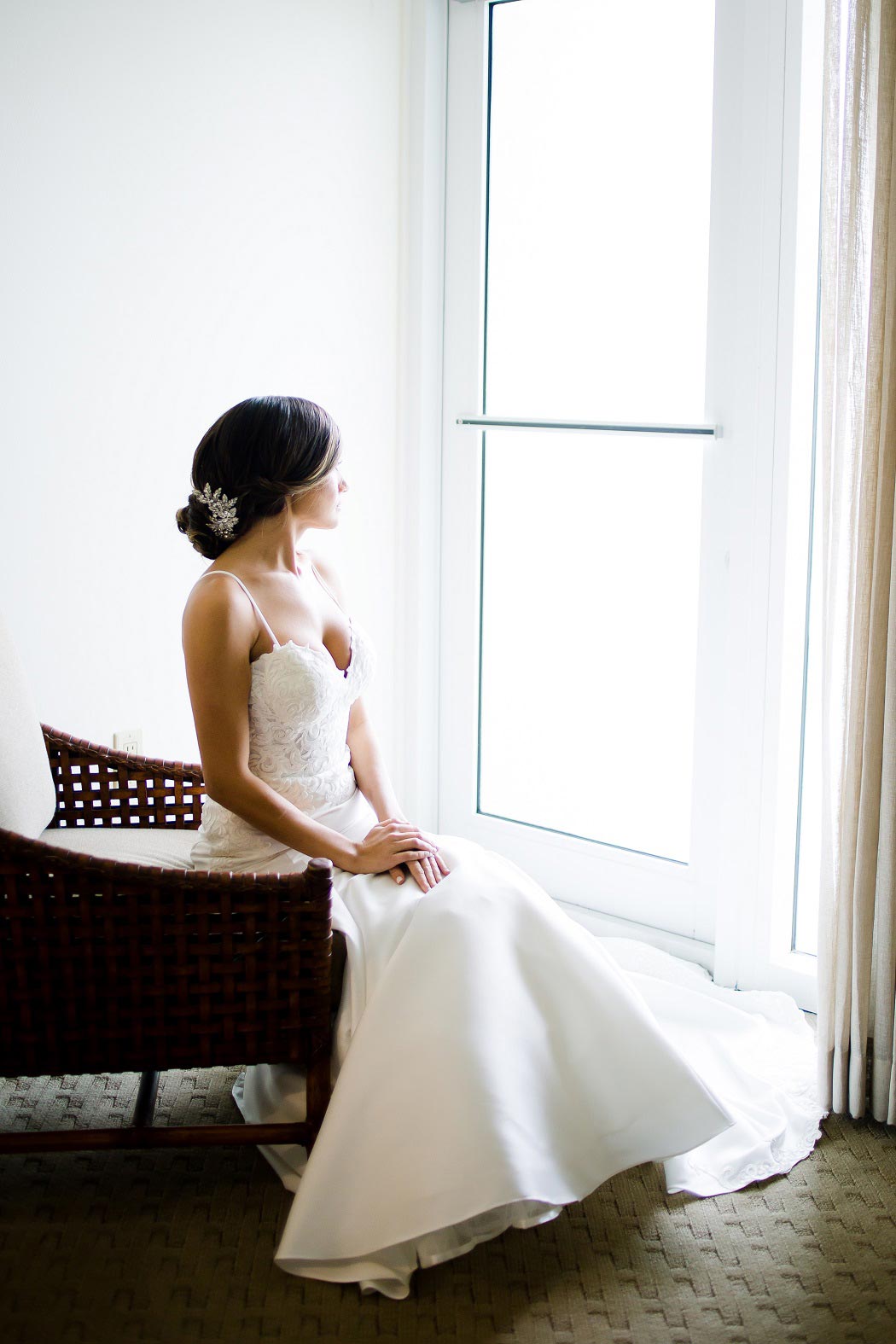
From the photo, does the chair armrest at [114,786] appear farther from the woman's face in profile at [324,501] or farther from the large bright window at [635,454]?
the large bright window at [635,454]

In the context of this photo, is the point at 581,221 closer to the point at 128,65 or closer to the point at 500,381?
the point at 500,381

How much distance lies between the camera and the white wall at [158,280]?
2598 millimetres

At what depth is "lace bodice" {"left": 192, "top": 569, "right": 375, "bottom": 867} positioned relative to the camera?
214cm

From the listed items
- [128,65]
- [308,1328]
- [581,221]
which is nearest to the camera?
[308,1328]

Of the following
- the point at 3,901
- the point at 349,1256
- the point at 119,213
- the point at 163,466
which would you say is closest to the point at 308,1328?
the point at 349,1256

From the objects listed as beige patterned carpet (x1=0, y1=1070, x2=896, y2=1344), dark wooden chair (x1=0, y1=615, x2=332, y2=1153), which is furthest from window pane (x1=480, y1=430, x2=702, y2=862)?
dark wooden chair (x1=0, y1=615, x2=332, y2=1153)

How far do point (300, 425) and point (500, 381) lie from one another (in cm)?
123

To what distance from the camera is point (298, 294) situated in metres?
3.14

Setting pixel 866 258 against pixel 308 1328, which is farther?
pixel 866 258

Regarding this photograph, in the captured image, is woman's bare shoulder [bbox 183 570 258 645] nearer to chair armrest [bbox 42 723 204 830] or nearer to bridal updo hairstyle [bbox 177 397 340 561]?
bridal updo hairstyle [bbox 177 397 340 561]

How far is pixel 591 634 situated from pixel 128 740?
1166 millimetres

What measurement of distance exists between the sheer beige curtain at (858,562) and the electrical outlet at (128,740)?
1.52m

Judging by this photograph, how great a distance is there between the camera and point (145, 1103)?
6.88 ft

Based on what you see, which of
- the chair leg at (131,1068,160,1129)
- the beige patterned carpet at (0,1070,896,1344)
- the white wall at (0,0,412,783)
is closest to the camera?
the beige patterned carpet at (0,1070,896,1344)
